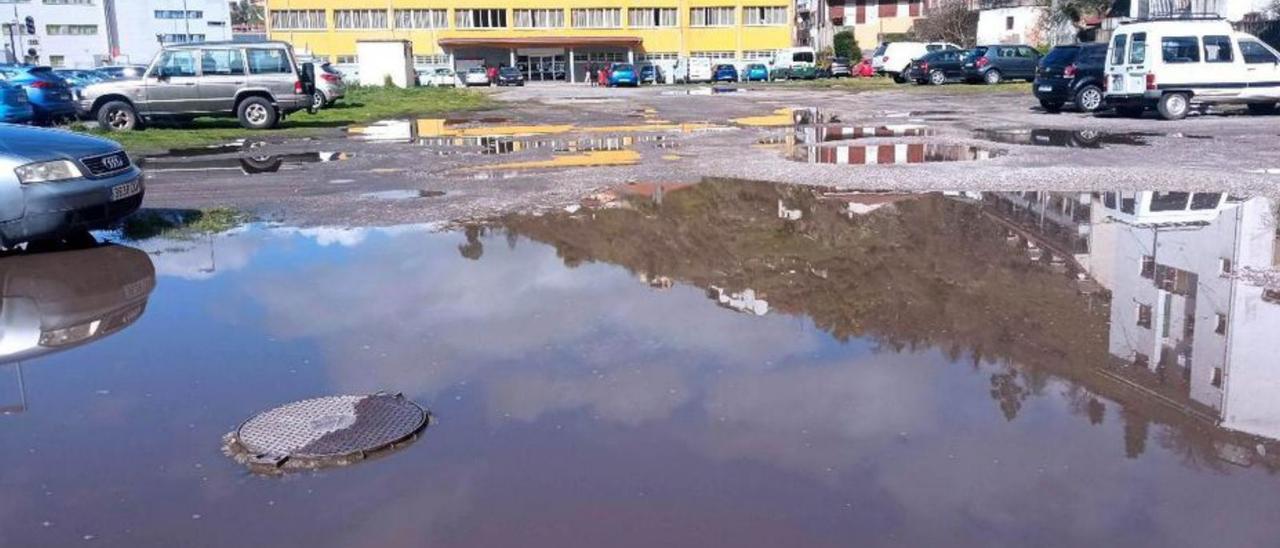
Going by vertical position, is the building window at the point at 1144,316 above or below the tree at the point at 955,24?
below

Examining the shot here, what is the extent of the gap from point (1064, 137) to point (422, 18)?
66202mm

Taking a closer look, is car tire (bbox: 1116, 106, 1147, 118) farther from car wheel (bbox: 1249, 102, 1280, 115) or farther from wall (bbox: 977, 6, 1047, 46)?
wall (bbox: 977, 6, 1047, 46)

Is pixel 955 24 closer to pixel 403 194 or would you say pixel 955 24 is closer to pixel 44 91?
pixel 44 91

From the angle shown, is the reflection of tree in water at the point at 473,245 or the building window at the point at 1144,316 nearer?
the building window at the point at 1144,316

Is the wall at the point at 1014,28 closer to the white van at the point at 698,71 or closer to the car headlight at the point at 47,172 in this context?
the white van at the point at 698,71

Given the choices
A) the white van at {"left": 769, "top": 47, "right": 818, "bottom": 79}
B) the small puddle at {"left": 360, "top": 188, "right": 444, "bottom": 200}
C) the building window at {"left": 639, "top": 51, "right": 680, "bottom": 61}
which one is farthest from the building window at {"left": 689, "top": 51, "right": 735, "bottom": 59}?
the small puddle at {"left": 360, "top": 188, "right": 444, "bottom": 200}

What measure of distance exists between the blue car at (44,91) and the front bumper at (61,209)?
16.2 m

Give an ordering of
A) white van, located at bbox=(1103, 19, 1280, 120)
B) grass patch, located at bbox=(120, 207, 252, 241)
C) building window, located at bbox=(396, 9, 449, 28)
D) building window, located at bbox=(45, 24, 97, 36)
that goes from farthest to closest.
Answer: building window, located at bbox=(45, 24, 97, 36)
building window, located at bbox=(396, 9, 449, 28)
white van, located at bbox=(1103, 19, 1280, 120)
grass patch, located at bbox=(120, 207, 252, 241)

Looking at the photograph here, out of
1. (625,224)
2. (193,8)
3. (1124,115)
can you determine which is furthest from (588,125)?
(193,8)

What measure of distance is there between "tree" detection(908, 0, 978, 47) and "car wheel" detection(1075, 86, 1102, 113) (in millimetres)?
41291

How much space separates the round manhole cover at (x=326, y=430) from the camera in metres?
4.72

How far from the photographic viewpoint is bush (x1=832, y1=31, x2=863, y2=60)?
235 feet

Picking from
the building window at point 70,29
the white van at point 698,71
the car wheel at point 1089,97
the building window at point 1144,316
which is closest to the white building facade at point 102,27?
the building window at point 70,29

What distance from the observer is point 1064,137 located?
59.9 feet
